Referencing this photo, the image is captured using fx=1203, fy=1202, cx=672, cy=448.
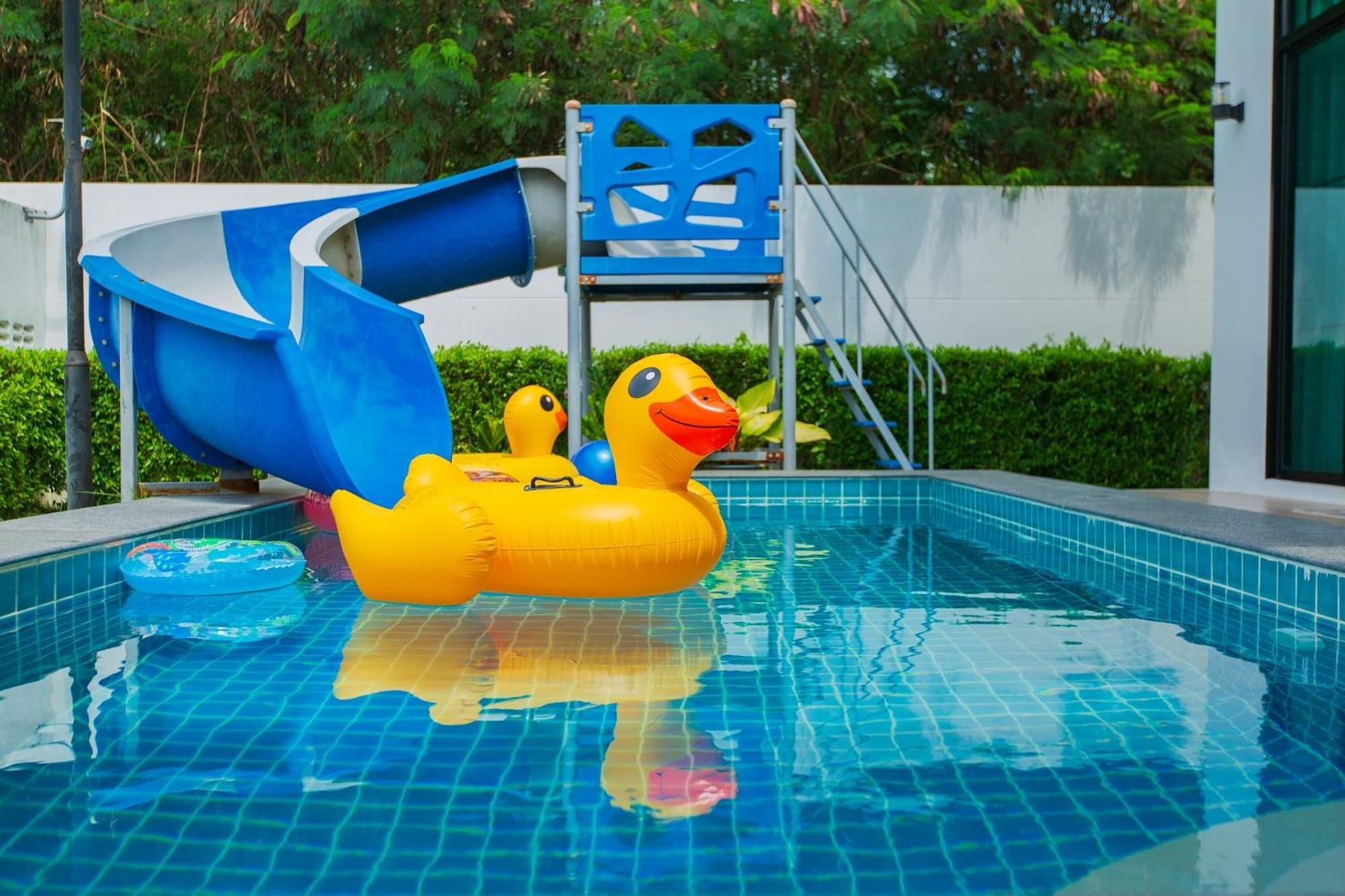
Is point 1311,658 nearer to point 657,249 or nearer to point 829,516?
point 829,516

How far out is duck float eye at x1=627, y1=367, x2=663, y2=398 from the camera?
375 centimetres

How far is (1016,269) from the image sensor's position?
10203 millimetres

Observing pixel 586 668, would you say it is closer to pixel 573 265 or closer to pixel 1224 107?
pixel 573 265

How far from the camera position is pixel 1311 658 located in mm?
3258

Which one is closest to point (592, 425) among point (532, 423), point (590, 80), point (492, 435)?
point (492, 435)

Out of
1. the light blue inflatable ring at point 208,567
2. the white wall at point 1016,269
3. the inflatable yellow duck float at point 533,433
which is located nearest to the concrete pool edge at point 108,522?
the light blue inflatable ring at point 208,567

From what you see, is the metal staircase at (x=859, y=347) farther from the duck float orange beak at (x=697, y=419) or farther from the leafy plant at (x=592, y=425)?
the duck float orange beak at (x=697, y=419)

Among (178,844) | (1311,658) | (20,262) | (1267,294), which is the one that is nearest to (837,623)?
(1311,658)

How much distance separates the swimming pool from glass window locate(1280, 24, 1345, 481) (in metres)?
2.74

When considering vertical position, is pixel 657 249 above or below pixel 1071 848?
above

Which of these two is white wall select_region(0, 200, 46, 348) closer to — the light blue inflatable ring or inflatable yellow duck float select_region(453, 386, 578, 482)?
inflatable yellow duck float select_region(453, 386, 578, 482)

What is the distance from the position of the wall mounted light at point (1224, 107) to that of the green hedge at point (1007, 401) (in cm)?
232

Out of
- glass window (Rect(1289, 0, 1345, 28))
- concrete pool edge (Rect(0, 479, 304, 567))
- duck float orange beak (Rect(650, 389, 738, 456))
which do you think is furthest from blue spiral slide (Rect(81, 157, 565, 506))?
glass window (Rect(1289, 0, 1345, 28))

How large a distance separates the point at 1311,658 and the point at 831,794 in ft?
6.03
